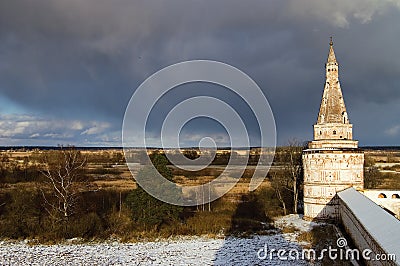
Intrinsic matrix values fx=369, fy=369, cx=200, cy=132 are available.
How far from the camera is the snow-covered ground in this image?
1835 centimetres

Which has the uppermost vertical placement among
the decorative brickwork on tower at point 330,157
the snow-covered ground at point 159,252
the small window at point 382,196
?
the decorative brickwork on tower at point 330,157

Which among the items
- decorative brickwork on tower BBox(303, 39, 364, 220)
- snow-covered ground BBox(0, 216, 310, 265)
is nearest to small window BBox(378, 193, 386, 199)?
decorative brickwork on tower BBox(303, 39, 364, 220)

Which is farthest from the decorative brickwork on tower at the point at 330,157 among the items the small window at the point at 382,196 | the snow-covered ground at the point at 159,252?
the snow-covered ground at the point at 159,252

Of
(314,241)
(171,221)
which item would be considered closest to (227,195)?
(171,221)

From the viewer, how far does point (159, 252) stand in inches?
794

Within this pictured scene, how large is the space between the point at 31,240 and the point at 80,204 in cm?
948

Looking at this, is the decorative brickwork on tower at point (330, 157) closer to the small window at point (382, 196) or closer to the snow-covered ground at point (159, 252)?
the small window at point (382, 196)

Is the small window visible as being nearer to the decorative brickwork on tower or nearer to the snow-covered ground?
the decorative brickwork on tower

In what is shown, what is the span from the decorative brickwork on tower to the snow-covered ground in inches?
213

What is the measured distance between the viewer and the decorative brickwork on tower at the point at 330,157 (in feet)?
87.9

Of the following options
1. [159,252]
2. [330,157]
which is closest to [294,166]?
[330,157]

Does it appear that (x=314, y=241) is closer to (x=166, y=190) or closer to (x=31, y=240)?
(x=166, y=190)

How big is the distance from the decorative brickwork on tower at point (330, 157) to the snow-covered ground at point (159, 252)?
540 centimetres

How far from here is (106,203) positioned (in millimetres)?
34781
